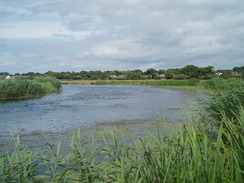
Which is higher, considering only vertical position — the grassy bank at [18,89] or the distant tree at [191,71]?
the distant tree at [191,71]

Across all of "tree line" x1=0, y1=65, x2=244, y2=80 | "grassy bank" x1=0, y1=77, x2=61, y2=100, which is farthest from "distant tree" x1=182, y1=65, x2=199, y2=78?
"grassy bank" x1=0, y1=77, x2=61, y2=100

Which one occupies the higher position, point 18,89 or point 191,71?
point 191,71

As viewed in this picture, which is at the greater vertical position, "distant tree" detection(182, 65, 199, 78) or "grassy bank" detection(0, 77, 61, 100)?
"distant tree" detection(182, 65, 199, 78)

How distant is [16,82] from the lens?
74.0 feet

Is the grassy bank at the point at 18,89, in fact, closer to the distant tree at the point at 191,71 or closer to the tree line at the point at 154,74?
the tree line at the point at 154,74

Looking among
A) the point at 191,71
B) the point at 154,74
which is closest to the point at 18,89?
the point at 191,71

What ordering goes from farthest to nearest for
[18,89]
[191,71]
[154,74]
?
[154,74]
[191,71]
[18,89]

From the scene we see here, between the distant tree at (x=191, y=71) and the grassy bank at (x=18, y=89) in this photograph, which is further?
the distant tree at (x=191, y=71)

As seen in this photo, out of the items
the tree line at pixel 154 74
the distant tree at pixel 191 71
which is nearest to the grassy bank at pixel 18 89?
the tree line at pixel 154 74

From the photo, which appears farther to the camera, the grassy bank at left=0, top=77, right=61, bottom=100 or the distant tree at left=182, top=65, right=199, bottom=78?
the distant tree at left=182, top=65, right=199, bottom=78

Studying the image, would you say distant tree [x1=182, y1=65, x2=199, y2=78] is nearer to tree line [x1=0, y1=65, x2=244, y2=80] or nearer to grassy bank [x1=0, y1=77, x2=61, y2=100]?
tree line [x1=0, y1=65, x2=244, y2=80]

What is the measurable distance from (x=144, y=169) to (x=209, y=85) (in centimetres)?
2883

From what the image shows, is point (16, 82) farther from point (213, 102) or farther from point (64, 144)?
point (213, 102)

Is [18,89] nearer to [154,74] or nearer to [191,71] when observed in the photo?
[191,71]
